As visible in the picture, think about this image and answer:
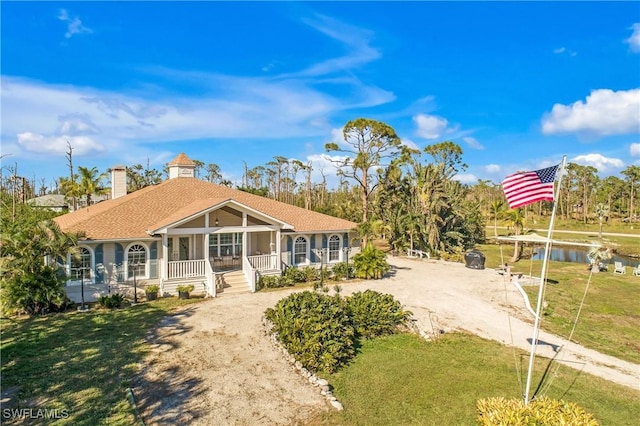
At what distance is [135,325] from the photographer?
1376 centimetres

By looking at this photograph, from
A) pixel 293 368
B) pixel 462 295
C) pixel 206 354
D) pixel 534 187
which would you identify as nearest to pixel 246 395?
pixel 293 368

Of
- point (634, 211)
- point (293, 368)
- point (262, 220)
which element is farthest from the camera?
point (634, 211)

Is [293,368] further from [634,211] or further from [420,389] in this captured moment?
Result: [634,211]

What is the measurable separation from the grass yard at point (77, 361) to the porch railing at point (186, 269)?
11.4 feet

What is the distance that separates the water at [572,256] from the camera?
3803 cm

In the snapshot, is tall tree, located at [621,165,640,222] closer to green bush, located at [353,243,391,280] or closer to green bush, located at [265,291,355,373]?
green bush, located at [353,243,391,280]

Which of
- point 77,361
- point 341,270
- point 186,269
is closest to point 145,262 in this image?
point 186,269

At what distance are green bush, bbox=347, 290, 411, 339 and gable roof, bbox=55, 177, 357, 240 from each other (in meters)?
8.45

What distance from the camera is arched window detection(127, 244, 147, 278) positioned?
59.8 ft

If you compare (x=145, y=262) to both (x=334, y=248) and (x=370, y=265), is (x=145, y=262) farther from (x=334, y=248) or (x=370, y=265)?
(x=370, y=265)

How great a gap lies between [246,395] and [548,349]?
11.0 meters

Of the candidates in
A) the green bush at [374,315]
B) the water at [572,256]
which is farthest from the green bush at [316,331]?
the water at [572,256]

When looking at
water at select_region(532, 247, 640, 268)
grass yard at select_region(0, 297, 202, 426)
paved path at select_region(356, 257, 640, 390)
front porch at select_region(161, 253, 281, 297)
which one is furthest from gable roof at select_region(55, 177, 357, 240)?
water at select_region(532, 247, 640, 268)

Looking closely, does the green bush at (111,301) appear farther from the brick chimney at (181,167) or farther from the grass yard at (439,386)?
the brick chimney at (181,167)
